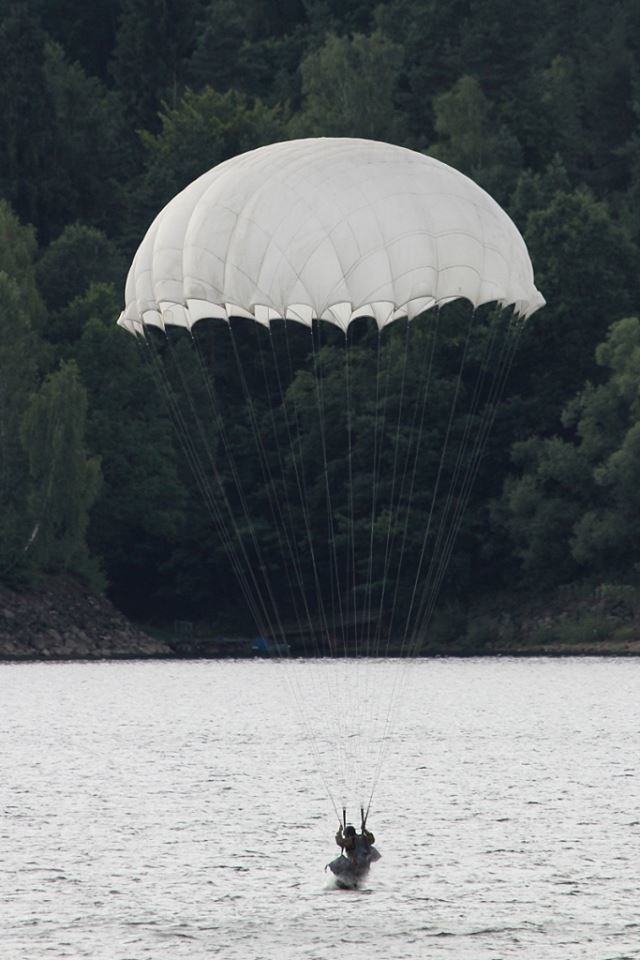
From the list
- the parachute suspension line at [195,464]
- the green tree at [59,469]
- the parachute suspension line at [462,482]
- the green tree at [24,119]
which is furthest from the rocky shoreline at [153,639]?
the green tree at [24,119]

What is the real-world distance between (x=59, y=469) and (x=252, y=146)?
36187 mm

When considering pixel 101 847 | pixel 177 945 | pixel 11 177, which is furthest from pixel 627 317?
pixel 177 945

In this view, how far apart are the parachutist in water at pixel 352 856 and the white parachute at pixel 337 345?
6.11 meters

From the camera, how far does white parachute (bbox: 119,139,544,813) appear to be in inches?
1512

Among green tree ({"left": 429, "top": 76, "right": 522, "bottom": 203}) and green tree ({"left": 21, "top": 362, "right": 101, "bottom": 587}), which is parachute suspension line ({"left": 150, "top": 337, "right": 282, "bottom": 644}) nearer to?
green tree ({"left": 21, "top": 362, "right": 101, "bottom": 587})

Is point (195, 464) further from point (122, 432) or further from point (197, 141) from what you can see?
point (197, 141)

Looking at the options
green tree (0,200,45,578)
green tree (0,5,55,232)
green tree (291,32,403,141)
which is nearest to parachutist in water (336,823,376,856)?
green tree (0,200,45,578)

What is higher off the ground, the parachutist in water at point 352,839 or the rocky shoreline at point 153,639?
the rocky shoreline at point 153,639

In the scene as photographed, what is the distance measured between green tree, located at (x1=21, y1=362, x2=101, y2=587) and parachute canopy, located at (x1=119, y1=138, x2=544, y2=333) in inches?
2047

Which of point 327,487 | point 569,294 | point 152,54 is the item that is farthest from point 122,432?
point 327,487

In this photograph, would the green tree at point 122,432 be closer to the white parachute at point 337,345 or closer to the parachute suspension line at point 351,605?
the white parachute at point 337,345

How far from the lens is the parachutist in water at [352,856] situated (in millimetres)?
Result: 35281

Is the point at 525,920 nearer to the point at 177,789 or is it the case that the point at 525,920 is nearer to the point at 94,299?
the point at 177,789

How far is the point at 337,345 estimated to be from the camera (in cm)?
10856
